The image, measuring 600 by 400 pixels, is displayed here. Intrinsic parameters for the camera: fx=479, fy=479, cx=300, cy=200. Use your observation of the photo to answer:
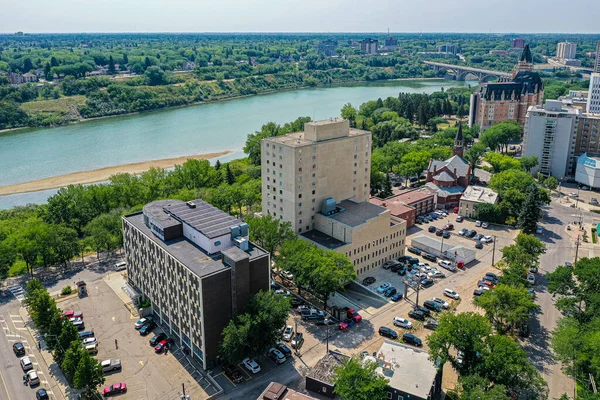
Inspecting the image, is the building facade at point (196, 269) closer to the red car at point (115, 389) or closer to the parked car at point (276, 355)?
the parked car at point (276, 355)

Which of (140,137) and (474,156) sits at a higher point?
(474,156)

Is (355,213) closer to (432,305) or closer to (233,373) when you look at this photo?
(432,305)

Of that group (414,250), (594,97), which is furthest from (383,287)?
(594,97)

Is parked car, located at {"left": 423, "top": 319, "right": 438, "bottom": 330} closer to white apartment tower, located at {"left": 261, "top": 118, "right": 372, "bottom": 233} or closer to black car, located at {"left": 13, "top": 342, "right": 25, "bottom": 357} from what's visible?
white apartment tower, located at {"left": 261, "top": 118, "right": 372, "bottom": 233}

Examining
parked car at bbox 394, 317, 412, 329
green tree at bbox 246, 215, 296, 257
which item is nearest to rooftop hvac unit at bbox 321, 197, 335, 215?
green tree at bbox 246, 215, 296, 257

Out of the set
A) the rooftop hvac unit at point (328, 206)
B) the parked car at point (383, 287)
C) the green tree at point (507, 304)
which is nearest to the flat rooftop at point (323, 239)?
the rooftop hvac unit at point (328, 206)

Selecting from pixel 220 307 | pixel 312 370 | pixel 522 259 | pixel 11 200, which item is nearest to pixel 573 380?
pixel 522 259

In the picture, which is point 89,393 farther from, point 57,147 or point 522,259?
point 57,147
